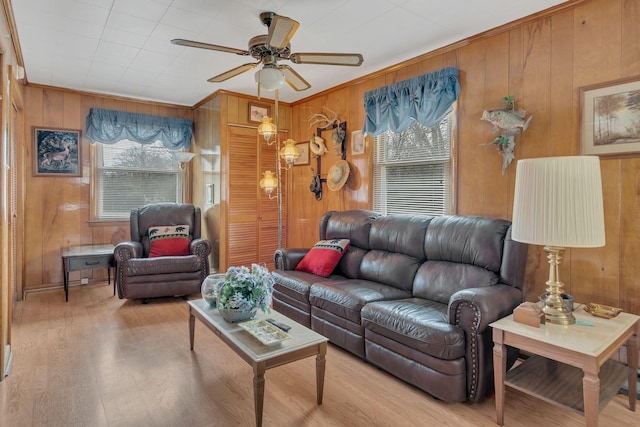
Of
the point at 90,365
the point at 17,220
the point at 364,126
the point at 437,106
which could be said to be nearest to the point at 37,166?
the point at 17,220

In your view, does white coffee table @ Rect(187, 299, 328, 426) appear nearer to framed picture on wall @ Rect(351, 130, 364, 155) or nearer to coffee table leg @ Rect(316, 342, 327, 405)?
A: coffee table leg @ Rect(316, 342, 327, 405)

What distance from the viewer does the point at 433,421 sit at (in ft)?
6.54

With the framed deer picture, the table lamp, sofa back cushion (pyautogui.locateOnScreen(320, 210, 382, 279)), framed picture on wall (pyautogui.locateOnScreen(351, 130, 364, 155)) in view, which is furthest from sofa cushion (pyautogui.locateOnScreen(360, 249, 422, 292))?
the framed deer picture

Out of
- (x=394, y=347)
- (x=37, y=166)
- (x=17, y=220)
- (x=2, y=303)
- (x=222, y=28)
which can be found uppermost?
(x=222, y=28)

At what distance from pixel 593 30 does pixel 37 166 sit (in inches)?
225

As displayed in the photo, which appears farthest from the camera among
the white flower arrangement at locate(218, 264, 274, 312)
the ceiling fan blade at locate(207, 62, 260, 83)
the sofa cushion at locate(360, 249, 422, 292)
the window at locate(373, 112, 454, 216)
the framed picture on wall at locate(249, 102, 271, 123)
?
the framed picture on wall at locate(249, 102, 271, 123)

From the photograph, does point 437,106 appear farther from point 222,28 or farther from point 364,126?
point 222,28

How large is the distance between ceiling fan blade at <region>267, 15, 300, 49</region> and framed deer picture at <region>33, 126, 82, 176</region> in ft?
12.3

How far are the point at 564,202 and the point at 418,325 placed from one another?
1.04 m

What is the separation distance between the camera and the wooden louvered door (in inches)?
193

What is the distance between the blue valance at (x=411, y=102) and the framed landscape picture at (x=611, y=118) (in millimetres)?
1007

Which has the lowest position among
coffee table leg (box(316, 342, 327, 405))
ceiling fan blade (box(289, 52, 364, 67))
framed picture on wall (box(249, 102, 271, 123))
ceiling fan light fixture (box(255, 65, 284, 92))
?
coffee table leg (box(316, 342, 327, 405))

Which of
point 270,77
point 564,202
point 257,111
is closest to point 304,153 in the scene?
point 257,111

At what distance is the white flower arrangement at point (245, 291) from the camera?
2.27 meters
